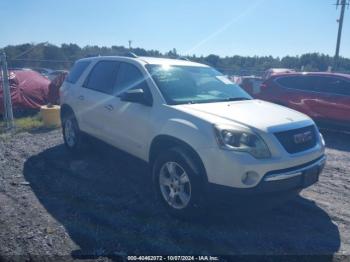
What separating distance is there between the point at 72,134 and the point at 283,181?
440 cm

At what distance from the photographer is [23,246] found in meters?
3.50

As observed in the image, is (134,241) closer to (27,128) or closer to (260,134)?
(260,134)

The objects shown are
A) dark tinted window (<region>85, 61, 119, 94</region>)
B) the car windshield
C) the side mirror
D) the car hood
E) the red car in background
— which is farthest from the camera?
the red car in background

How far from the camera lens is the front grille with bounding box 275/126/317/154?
148 inches

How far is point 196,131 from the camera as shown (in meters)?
3.74

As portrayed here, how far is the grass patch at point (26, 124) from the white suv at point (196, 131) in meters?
4.72

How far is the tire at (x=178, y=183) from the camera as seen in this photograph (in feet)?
12.3

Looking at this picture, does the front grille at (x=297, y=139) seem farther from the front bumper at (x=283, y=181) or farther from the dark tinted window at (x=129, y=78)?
the dark tinted window at (x=129, y=78)

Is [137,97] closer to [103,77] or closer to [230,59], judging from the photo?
[103,77]

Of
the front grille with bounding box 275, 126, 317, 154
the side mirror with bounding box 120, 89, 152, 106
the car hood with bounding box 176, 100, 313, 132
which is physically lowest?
the front grille with bounding box 275, 126, 317, 154

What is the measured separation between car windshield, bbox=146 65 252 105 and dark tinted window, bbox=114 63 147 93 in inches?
7.3

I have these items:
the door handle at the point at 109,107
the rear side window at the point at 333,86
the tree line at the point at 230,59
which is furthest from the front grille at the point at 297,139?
the tree line at the point at 230,59

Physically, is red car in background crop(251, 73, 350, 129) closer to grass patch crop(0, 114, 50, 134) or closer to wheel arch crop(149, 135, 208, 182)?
wheel arch crop(149, 135, 208, 182)

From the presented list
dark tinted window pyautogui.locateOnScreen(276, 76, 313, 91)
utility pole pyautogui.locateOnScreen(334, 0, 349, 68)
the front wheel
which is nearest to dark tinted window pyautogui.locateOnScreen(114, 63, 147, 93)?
the front wheel
